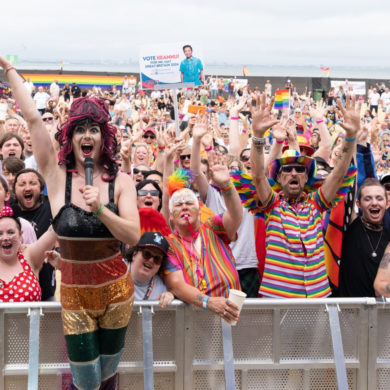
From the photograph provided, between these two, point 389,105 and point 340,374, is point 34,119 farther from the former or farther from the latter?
point 389,105

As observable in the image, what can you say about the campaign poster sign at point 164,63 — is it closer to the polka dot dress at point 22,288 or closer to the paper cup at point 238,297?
the polka dot dress at point 22,288

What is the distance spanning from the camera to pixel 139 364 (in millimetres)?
3357

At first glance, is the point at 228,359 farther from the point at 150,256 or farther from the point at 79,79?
the point at 79,79

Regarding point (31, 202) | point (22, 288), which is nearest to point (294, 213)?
point (22, 288)

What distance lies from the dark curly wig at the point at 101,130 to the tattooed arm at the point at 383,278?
181 centimetres

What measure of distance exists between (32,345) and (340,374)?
66.7 inches

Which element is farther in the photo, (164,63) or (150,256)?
(164,63)

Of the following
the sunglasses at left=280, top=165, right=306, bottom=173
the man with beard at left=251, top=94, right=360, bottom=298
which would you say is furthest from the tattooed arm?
the sunglasses at left=280, top=165, right=306, bottom=173

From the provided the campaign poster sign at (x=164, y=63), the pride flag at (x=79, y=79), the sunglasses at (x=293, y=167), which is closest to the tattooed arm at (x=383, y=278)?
the sunglasses at (x=293, y=167)

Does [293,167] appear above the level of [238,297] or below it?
above

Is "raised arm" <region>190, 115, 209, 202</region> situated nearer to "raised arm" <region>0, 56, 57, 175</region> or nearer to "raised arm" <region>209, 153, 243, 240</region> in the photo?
"raised arm" <region>209, 153, 243, 240</region>

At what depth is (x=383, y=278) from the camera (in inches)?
146

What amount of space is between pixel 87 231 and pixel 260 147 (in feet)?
4.99

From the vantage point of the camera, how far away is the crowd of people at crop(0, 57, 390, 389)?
289 centimetres
